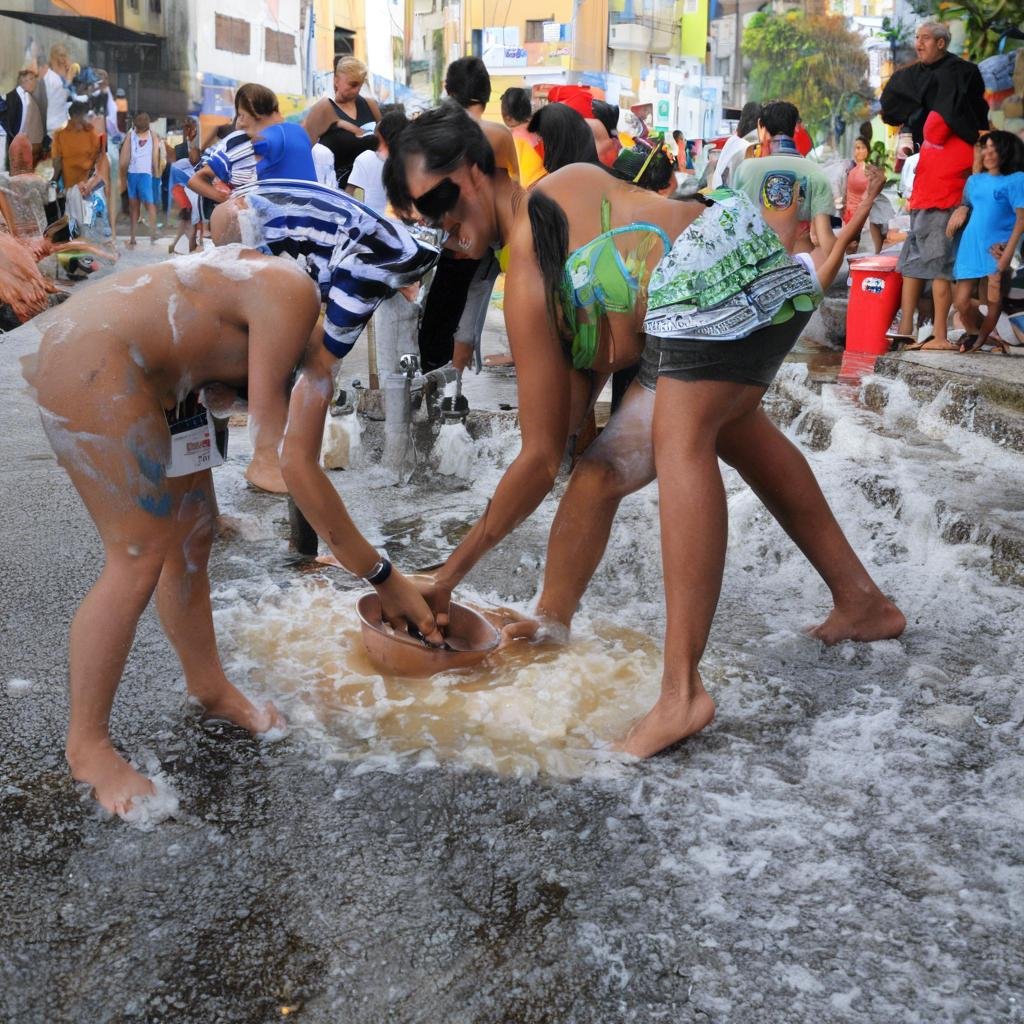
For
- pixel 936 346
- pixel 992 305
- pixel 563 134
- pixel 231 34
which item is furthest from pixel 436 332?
pixel 231 34

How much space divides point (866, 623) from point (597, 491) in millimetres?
942

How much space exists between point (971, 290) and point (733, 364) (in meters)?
4.49

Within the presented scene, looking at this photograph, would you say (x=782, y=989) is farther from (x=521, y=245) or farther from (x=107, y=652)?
(x=521, y=245)

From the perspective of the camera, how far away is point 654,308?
2641mm

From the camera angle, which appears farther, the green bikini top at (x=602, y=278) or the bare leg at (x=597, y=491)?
the bare leg at (x=597, y=491)

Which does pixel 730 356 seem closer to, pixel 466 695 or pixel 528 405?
pixel 528 405

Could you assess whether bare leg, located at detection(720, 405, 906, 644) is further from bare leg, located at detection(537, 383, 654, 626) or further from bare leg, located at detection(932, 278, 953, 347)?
bare leg, located at detection(932, 278, 953, 347)

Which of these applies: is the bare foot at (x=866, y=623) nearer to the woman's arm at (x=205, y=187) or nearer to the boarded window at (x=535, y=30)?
the woman's arm at (x=205, y=187)

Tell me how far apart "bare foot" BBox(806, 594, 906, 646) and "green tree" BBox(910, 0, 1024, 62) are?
6238 mm

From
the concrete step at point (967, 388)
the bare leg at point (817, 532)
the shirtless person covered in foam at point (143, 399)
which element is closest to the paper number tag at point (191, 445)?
the shirtless person covered in foam at point (143, 399)

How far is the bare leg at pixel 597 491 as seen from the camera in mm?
3023

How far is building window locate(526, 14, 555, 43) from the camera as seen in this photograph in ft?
139

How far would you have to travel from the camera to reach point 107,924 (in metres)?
1.97

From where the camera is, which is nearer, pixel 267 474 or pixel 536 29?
pixel 267 474
